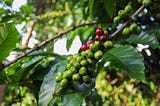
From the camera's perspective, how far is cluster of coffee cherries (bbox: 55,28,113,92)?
0.93 metres

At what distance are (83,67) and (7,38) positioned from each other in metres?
0.25

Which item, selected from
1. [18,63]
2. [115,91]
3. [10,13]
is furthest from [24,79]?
[115,91]

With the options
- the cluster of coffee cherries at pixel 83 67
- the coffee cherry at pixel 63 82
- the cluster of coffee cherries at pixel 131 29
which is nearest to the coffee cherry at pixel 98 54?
A: the cluster of coffee cherries at pixel 83 67

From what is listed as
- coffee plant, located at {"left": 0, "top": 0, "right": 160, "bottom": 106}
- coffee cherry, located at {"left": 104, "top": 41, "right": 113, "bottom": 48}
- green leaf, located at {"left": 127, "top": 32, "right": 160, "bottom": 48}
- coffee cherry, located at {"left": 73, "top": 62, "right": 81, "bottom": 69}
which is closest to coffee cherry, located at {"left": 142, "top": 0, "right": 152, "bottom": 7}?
coffee plant, located at {"left": 0, "top": 0, "right": 160, "bottom": 106}

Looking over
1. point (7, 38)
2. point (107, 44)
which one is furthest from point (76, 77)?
point (7, 38)

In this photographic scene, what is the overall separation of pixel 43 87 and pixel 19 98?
2.06 feet

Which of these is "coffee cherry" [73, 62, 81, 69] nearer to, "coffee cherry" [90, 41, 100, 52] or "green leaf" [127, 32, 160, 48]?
"coffee cherry" [90, 41, 100, 52]

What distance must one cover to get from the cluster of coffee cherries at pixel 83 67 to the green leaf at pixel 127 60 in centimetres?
3

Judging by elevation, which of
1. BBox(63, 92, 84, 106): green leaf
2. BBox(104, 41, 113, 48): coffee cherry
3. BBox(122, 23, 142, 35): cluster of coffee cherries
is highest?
BBox(104, 41, 113, 48): coffee cherry

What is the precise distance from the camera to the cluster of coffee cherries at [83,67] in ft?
3.06

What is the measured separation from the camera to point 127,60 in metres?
0.96

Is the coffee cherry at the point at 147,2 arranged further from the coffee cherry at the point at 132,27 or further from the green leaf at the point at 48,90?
the green leaf at the point at 48,90

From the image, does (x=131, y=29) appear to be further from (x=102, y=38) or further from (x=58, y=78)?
(x=58, y=78)

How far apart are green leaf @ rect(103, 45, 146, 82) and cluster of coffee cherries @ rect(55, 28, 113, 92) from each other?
0.08ft
